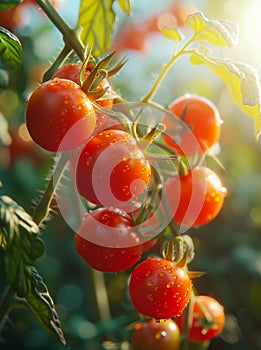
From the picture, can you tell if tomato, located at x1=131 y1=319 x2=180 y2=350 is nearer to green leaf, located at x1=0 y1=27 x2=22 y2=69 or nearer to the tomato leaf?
the tomato leaf

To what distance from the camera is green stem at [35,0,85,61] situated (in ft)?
3.18

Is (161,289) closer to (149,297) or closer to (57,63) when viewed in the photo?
(149,297)

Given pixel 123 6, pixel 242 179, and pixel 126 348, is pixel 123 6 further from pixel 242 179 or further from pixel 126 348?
pixel 242 179

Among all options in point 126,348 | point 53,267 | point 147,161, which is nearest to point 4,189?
point 53,267

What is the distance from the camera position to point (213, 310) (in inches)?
47.5

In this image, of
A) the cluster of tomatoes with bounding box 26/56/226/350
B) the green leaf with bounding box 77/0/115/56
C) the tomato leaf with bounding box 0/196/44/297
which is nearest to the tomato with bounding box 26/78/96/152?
the cluster of tomatoes with bounding box 26/56/226/350

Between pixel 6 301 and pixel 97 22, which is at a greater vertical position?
pixel 97 22

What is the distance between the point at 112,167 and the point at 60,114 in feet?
0.32

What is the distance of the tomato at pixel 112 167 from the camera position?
0.89 metres

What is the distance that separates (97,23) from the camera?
1187 mm

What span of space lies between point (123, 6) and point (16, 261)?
50cm

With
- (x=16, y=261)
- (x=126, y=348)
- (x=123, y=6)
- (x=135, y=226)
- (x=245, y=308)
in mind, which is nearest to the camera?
(x=16, y=261)

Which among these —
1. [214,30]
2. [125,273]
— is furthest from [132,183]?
[125,273]

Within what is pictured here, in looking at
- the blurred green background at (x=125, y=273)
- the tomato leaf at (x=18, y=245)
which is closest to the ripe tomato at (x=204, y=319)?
the blurred green background at (x=125, y=273)
